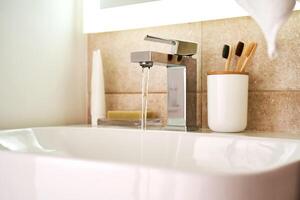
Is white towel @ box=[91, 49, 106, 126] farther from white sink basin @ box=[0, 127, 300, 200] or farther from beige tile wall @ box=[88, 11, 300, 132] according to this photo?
white sink basin @ box=[0, 127, 300, 200]

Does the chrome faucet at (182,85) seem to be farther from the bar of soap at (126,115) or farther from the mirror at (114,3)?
the mirror at (114,3)

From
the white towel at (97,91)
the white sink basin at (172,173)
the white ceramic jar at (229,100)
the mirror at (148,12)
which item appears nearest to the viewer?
the white sink basin at (172,173)

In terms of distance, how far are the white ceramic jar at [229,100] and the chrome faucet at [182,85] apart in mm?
74

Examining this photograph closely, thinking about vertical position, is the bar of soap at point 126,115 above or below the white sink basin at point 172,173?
above

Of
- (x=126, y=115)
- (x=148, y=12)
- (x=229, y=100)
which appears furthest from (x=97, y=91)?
(x=229, y=100)

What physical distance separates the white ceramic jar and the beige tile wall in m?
0.07

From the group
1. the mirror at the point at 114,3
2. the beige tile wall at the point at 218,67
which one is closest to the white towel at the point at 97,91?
the beige tile wall at the point at 218,67

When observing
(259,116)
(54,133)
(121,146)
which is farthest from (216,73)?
(54,133)

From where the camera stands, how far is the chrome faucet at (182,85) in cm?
86

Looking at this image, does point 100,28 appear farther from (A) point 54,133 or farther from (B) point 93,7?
(A) point 54,133

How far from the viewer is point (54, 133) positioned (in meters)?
0.90

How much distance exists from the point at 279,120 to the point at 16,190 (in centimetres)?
59

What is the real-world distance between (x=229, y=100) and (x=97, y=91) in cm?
40

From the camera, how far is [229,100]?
2.61 feet
